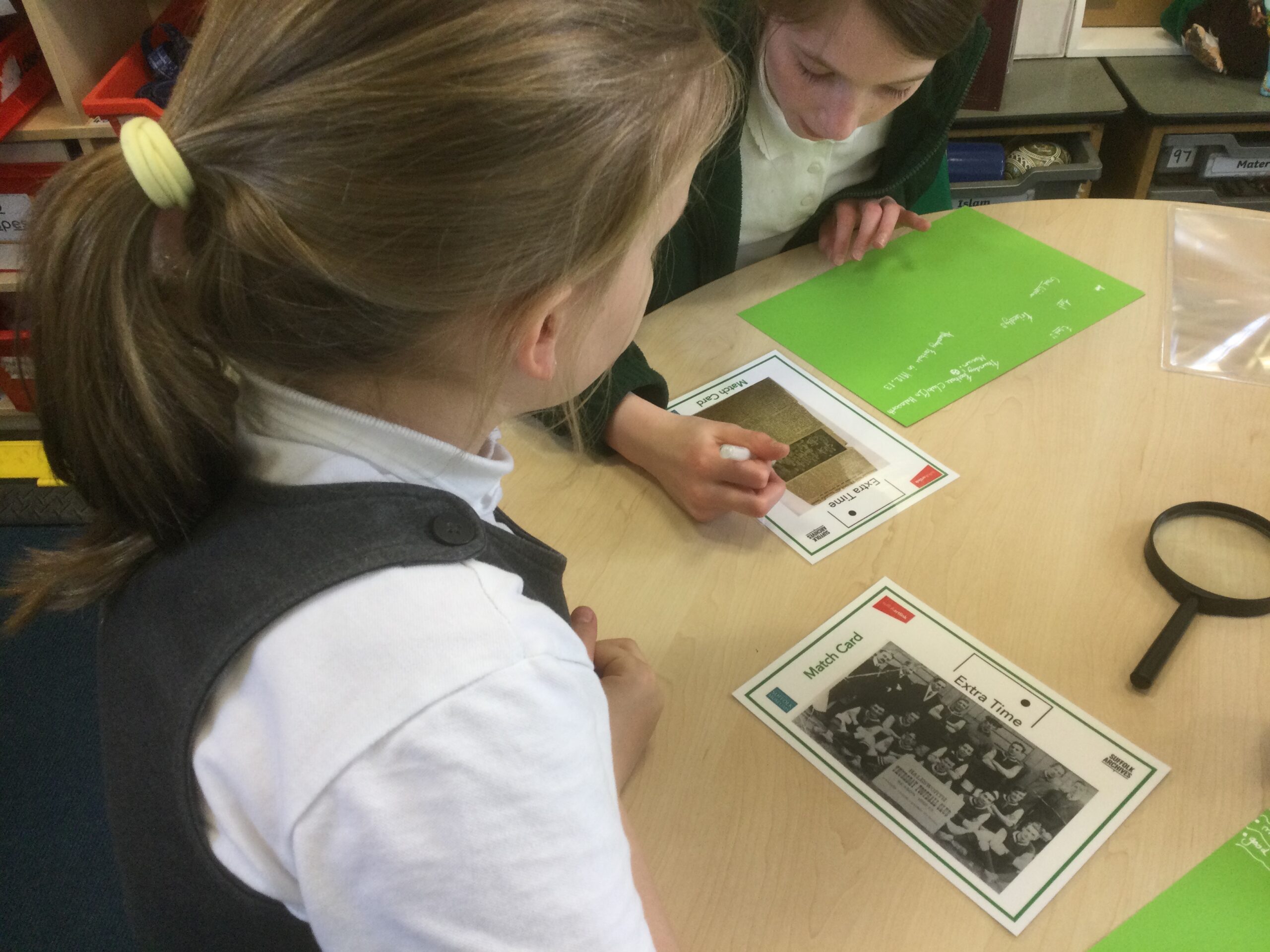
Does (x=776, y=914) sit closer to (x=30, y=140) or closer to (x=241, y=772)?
(x=241, y=772)

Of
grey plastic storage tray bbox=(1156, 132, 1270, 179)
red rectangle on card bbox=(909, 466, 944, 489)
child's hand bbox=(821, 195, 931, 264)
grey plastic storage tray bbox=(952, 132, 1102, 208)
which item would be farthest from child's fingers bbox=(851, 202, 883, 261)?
grey plastic storage tray bbox=(1156, 132, 1270, 179)

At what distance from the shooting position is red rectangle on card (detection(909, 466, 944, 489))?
2.64ft

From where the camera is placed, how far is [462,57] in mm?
408

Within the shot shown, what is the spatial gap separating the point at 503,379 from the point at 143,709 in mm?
255

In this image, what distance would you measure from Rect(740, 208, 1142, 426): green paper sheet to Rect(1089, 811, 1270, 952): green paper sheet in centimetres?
42

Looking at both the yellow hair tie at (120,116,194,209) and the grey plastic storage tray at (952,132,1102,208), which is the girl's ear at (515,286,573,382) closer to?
the yellow hair tie at (120,116,194,209)

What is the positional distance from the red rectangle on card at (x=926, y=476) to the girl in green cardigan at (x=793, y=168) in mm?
125

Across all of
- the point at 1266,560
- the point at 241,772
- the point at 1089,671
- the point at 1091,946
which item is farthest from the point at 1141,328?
the point at 241,772

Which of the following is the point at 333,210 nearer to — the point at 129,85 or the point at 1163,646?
the point at 1163,646

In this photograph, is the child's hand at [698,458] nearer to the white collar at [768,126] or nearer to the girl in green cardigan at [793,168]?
the girl in green cardigan at [793,168]

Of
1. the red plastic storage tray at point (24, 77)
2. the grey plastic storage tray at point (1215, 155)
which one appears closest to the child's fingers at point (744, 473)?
the red plastic storage tray at point (24, 77)

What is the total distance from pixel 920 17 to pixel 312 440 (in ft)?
2.05

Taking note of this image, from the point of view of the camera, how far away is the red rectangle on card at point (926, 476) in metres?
0.81

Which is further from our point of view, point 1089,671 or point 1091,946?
point 1089,671
